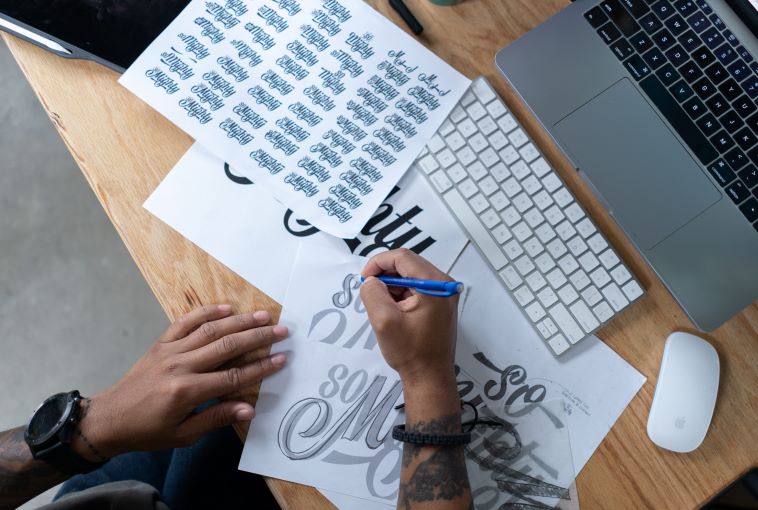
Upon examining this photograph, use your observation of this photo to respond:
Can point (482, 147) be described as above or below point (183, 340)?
above

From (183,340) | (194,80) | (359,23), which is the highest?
(359,23)

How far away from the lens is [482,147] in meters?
0.72

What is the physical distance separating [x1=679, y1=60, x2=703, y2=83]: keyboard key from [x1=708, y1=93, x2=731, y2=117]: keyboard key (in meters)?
0.03

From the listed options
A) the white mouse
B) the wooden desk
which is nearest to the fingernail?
the wooden desk

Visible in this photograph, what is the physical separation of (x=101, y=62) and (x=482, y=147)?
452 millimetres

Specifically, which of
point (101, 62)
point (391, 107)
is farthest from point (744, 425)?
point (101, 62)

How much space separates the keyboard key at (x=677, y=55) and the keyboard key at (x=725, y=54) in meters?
0.03

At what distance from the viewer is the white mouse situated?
0.67 m

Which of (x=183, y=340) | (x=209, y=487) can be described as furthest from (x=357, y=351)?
(x=209, y=487)

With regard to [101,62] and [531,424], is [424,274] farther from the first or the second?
[101,62]

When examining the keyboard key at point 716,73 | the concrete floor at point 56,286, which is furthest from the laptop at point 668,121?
the concrete floor at point 56,286

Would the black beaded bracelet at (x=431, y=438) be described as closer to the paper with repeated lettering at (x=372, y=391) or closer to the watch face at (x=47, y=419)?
the paper with repeated lettering at (x=372, y=391)

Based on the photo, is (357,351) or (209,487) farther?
(209,487)

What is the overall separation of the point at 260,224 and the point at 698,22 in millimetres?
545
